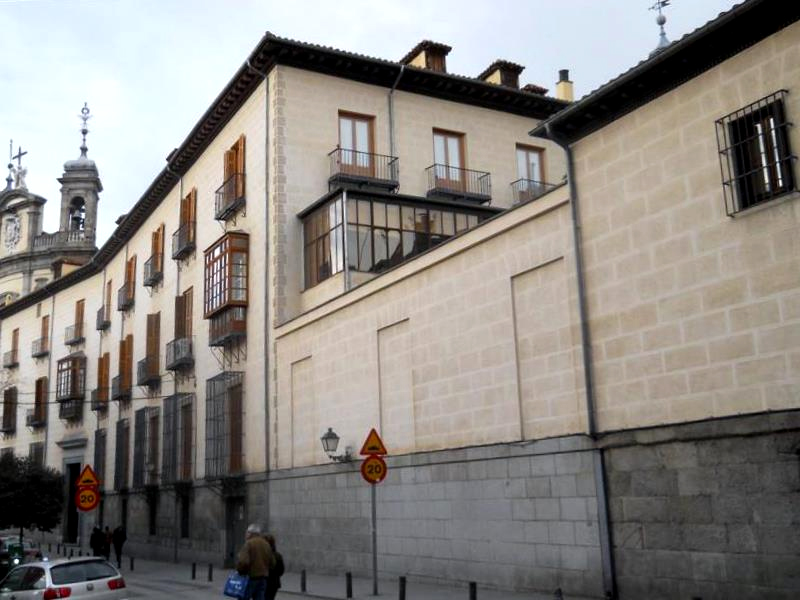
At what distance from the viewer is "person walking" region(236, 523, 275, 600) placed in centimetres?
1313

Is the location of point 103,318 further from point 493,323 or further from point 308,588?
point 493,323

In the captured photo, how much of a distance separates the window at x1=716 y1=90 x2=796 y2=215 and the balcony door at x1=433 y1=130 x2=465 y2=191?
1730 cm

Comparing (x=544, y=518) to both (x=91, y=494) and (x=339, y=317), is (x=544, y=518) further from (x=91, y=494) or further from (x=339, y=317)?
(x=91, y=494)

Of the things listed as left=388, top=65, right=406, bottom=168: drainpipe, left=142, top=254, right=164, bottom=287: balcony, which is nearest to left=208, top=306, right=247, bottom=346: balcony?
left=388, top=65, right=406, bottom=168: drainpipe

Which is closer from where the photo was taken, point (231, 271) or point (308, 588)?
point (308, 588)

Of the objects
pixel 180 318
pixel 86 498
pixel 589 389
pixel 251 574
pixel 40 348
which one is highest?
pixel 40 348

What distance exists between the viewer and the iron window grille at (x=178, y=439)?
107 feet

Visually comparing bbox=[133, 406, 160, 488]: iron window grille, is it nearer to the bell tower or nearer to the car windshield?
the car windshield

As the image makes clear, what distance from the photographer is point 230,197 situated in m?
30.2

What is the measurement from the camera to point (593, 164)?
15508 millimetres

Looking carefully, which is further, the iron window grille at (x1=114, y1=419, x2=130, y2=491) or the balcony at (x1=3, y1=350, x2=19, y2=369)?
the balcony at (x1=3, y1=350, x2=19, y2=369)

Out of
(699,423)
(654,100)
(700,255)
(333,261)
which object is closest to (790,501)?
(699,423)

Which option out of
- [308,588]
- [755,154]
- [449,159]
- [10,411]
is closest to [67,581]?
[308,588]

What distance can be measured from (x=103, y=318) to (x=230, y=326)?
1961 centimetres
